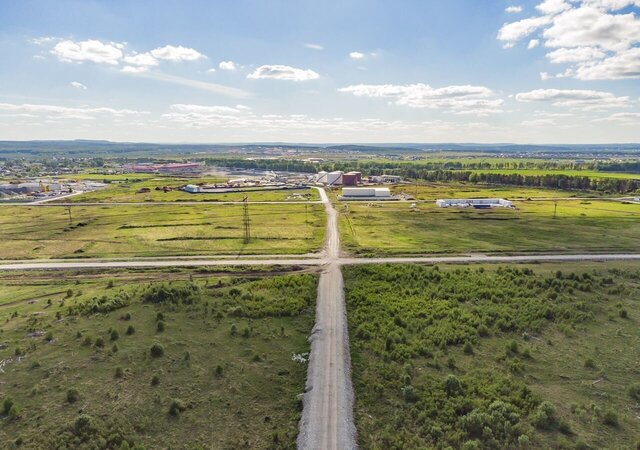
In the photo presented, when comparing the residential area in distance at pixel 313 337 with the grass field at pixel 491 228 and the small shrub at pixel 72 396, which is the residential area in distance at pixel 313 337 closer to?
the small shrub at pixel 72 396

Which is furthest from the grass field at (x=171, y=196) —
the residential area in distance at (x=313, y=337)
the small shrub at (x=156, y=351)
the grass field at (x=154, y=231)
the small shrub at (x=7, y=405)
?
the small shrub at (x=7, y=405)

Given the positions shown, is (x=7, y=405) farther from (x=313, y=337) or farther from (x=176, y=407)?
(x=313, y=337)

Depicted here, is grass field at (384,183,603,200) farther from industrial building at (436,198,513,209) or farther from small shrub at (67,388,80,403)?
small shrub at (67,388,80,403)

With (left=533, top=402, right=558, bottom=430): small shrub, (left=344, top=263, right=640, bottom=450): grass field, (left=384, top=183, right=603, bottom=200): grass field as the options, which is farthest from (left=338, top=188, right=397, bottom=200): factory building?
(left=533, top=402, right=558, bottom=430): small shrub

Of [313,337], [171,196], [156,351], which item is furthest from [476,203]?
[156,351]

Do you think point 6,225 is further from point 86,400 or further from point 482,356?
point 482,356

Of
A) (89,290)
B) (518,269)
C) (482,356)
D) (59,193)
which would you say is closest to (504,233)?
(518,269)
